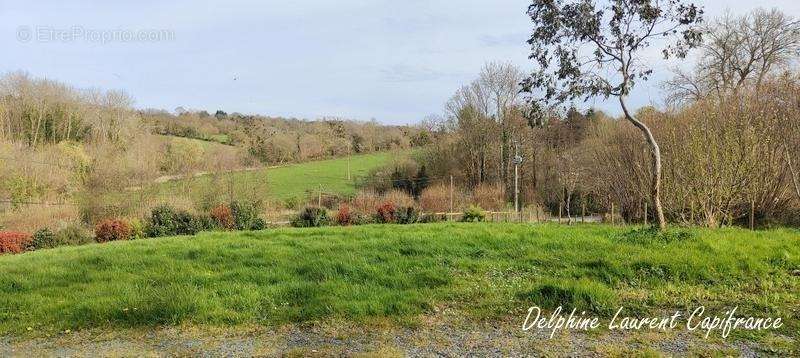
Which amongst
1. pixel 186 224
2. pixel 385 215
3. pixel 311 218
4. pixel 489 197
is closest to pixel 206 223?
pixel 186 224

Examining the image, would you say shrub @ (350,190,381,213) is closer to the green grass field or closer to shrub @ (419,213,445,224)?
shrub @ (419,213,445,224)

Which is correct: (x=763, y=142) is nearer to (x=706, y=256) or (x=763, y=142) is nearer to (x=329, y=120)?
(x=706, y=256)

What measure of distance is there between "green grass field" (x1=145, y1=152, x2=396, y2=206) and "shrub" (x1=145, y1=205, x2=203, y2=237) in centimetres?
513

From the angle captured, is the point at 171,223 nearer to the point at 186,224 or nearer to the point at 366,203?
the point at 186,224

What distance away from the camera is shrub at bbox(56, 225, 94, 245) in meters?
18.4

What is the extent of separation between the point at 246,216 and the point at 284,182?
16254mm

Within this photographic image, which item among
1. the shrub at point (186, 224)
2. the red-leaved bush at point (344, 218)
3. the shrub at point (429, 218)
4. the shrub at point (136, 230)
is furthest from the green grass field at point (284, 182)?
the shrub at point (429, 218)

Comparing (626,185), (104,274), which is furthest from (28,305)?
(626,185)

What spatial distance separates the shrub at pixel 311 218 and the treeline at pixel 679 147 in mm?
9779

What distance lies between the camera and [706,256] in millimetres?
7449

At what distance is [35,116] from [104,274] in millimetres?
32839

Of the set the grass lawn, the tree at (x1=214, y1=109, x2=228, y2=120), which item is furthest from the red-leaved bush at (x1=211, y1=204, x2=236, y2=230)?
the tree at (x1=214, y1=109, x2=228, y2=120)

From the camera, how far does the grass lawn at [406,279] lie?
18.3 feet

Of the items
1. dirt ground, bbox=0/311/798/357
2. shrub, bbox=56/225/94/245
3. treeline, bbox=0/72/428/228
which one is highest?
treeline, bbox=0/72/428/228
